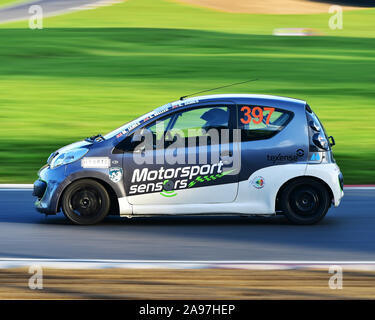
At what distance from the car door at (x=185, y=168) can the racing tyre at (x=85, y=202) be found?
0.31 meters

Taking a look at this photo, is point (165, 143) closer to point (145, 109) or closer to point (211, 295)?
point (211, 295)

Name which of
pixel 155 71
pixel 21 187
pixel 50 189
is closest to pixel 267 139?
pixel 50 189

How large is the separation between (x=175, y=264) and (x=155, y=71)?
2088 cm

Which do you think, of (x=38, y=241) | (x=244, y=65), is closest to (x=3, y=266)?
(x=38, y=241)

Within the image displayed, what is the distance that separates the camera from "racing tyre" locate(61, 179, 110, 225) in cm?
983

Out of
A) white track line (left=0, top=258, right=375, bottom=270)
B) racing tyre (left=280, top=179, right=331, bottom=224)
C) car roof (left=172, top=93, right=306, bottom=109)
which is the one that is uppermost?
car roof (left=172, top=93, right=306, bottom=109)

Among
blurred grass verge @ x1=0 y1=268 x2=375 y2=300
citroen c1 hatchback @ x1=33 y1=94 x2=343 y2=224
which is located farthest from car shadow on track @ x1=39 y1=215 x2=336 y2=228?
blurred grass verge @ x1=0 y1=268 x2=375 y2=300

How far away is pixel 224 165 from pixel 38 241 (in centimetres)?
226

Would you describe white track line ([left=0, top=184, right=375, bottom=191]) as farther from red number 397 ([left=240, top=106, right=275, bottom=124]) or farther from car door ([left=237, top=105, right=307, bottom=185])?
red number 397 ([left=240, top=106, right=275, bottom=124])

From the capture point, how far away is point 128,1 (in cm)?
5338

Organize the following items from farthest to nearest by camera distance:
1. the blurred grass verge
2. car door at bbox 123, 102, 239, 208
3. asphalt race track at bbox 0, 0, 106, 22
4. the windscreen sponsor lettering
Answer: asphalt race track at bbox 0, 0, 106, 22 < the windscreen sponsor lettering < car door at bbox 123, 102, 239, 208 < the blurred grass verge

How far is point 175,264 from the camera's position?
321 inches

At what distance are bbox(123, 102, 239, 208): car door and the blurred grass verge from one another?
2004mm

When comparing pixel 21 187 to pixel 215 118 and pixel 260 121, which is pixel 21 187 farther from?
pixel 260 121
